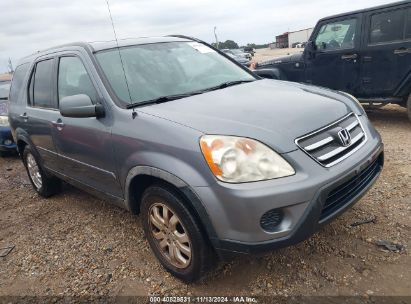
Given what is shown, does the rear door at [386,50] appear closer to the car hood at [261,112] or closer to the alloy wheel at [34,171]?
the car hood at [261,112]

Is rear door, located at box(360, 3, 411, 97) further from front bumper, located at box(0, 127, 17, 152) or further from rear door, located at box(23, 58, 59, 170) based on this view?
front bumper, located at box(0, 127, 17, 152)

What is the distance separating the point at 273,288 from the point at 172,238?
786 millimetres

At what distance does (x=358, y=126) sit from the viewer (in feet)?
9.34

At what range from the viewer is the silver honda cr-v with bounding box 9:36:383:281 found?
2186mm

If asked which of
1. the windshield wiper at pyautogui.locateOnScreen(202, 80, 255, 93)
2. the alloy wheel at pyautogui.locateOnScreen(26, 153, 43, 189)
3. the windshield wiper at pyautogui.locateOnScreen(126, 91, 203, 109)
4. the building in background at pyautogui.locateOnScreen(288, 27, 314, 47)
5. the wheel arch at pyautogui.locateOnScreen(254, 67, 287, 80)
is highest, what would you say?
the windshield wiper at pyautogui.locateOnScreen(126, 91, 203, 109)

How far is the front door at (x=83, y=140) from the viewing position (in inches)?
118

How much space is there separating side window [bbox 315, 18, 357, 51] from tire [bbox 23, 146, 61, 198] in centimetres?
514

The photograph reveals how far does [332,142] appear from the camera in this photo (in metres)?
2.46

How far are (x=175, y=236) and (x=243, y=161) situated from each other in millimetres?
833

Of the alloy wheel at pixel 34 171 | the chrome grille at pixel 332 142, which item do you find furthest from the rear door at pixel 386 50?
the alloy wheel at pixel 34 171

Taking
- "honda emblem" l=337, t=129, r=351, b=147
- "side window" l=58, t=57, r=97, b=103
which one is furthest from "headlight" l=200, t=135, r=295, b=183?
"side window" l=58, t=57, r=97, b=103

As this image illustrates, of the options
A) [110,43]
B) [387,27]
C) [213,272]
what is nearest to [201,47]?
[110,43]

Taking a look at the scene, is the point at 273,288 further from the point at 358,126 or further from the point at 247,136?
the point at 358,126

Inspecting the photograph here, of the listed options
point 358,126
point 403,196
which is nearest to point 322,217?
point 358,126
